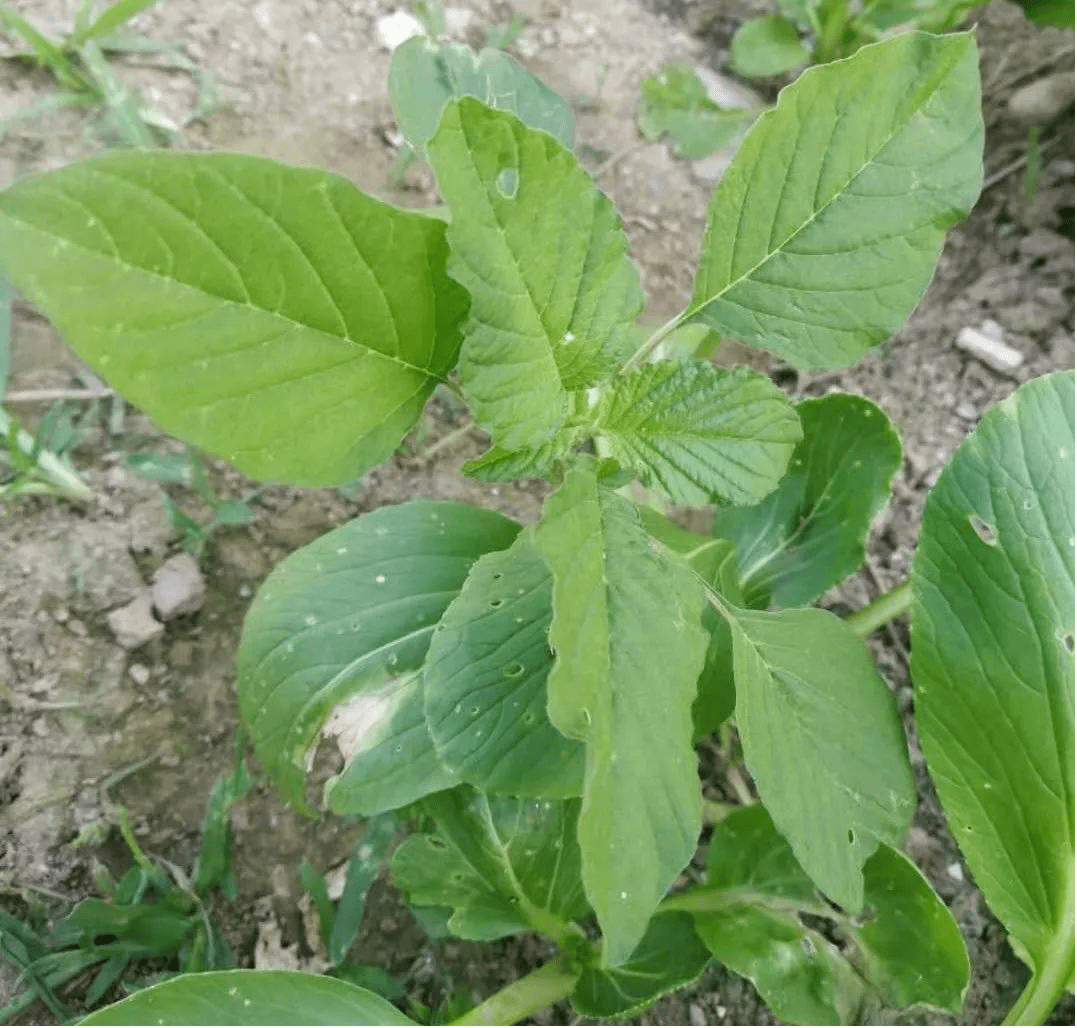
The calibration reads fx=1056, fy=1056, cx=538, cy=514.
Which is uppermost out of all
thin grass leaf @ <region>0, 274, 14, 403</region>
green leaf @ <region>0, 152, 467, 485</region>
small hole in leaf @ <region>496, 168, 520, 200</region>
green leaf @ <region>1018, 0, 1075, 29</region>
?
green leaf @ <region>1018, 0, 1075, 29</region>

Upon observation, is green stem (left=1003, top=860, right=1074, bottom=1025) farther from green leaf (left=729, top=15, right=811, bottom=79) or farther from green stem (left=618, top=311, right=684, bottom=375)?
green leaf (left=729, top=15, right=811, bottom=79)

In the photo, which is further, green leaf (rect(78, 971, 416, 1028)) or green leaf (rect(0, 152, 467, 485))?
green leaf (rect(78, 971, 416, 1028))

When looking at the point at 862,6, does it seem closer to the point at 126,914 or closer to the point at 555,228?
the point at 555,228

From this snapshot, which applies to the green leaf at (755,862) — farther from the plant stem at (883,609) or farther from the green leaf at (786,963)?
the plant stem at (883,609)

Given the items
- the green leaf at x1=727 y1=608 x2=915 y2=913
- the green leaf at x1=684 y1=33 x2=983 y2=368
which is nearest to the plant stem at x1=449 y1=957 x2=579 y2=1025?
the green leaf at x1=727 y1=608 x2=915 y2=913

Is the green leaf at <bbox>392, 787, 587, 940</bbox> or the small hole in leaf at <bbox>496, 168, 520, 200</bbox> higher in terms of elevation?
the small hole in leaf at <bbox>496, 168, 520, 200</bbox>
